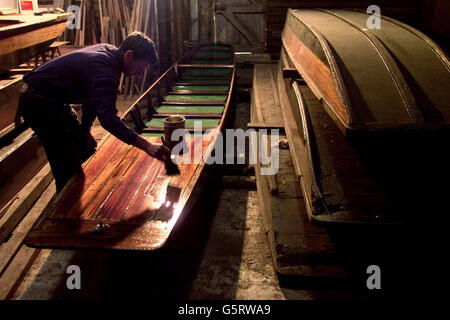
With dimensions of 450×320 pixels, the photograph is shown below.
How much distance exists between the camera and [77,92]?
324 centimetres

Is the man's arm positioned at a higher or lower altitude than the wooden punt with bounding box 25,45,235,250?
higher

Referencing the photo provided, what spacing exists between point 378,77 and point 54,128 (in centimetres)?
324

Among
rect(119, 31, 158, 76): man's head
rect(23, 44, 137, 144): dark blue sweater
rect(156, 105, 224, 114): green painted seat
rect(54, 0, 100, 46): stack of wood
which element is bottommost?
rect(156, 105, 224, 114): green painted seat

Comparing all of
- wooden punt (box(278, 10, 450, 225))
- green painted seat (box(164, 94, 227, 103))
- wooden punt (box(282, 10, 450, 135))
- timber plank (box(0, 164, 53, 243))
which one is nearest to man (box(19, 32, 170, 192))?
timber plank (box(0, 164, 53, 243))

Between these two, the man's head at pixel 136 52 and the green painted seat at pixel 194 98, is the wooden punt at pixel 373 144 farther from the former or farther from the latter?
the green painted seat at pixel 194 98

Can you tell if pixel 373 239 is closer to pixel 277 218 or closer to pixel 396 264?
pixel 396 264

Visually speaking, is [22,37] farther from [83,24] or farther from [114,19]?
[83,24]

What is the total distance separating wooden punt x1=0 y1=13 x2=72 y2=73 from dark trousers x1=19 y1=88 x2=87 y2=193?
2.45 metres

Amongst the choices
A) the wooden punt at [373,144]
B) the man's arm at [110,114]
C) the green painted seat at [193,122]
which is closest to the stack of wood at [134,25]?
the green painted seat at [193,122]

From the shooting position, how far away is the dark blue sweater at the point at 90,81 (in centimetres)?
288

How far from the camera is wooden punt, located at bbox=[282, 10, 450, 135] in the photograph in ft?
9.46

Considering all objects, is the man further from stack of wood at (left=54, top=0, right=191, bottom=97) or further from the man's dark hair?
stack of wood at (left=54, top=0, right=191, bottom=97)

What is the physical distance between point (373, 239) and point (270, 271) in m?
1.05
